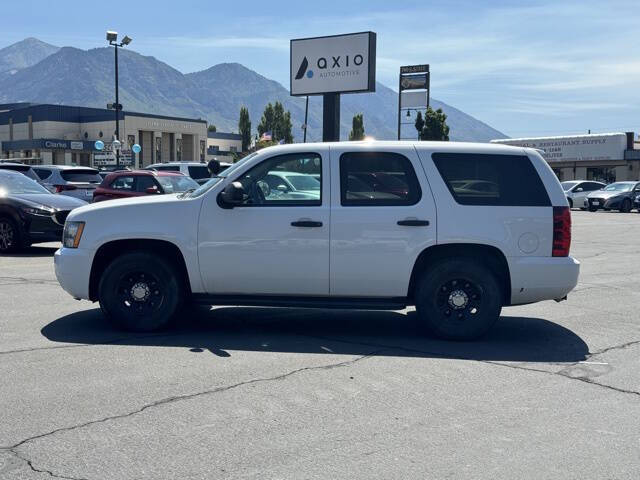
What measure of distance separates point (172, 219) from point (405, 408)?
123 inches

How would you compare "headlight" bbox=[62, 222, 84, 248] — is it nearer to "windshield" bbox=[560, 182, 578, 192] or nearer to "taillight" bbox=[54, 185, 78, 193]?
"taillight" bbox=[54, 185, 78, 193]

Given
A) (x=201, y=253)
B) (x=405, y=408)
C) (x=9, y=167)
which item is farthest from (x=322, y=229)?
(x=9, y=167)

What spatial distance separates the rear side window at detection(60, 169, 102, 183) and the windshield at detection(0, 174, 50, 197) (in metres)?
5.73

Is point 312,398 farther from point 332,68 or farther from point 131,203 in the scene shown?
point 332,68

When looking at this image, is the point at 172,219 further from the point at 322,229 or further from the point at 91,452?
the point at 91,452

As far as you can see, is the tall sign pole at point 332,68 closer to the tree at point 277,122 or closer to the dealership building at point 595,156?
the dealership building at point 595,156

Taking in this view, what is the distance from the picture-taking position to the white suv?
6.92m

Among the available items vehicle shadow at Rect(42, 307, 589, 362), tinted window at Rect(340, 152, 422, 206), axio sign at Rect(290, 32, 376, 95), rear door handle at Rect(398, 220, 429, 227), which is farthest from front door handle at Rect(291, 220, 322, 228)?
axio sign at Rect(290, 32, 376, 95)

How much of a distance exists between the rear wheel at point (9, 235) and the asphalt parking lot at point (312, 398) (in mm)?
5828

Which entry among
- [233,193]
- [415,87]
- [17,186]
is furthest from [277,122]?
[233,193]

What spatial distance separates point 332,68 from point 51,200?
26.3m

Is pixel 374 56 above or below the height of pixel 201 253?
above

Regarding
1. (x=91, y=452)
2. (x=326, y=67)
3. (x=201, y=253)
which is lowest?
(x=91, y=452)

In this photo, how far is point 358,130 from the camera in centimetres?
11269
